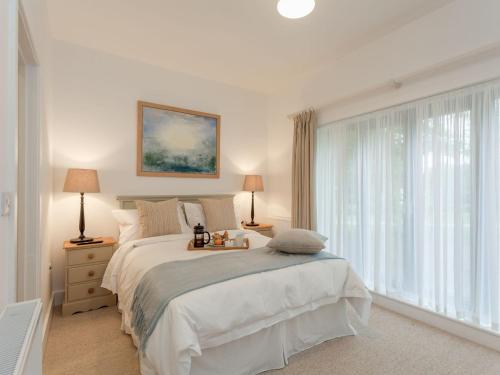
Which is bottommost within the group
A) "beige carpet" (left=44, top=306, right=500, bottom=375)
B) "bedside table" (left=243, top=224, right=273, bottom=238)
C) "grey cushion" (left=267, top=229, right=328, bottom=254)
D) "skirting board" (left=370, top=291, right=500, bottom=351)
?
"beige carpet" (left=44, top=306, right=500, bottom=375)

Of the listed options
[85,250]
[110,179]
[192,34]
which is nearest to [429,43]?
[192,34]

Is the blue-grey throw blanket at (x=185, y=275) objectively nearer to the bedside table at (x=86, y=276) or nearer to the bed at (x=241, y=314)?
the bed at (x=241, y=314)

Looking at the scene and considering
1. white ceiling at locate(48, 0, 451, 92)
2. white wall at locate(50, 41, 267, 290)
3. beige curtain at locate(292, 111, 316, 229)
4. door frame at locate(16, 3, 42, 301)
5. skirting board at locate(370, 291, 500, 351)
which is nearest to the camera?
door frame at locate(16, 3, 42, 301)

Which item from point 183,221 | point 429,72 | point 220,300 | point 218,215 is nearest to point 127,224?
point 183,221

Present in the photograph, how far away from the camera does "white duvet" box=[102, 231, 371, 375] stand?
4.64 ft

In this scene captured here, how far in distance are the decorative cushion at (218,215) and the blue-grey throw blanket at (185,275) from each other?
1.11m

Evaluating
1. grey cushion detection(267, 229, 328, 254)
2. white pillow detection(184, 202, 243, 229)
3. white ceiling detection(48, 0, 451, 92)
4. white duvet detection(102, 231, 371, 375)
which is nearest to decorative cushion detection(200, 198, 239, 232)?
white pillow detection(184, 202, 243, 229)

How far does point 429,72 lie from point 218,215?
2.64 m

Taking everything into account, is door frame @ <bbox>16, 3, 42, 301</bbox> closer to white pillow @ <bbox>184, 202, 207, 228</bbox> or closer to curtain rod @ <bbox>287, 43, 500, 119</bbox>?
white pillow @ <bbox>184, 202, 207, 228</bbox>

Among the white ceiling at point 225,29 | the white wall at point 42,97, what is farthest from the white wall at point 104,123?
the white wall at point 42,97

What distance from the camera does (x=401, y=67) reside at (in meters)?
2.64

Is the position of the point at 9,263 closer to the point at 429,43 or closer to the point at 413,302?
the point at 413,302

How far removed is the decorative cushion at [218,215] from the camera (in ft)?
10.7

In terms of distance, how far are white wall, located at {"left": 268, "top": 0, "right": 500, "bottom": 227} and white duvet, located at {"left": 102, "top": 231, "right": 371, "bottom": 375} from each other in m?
1.83
